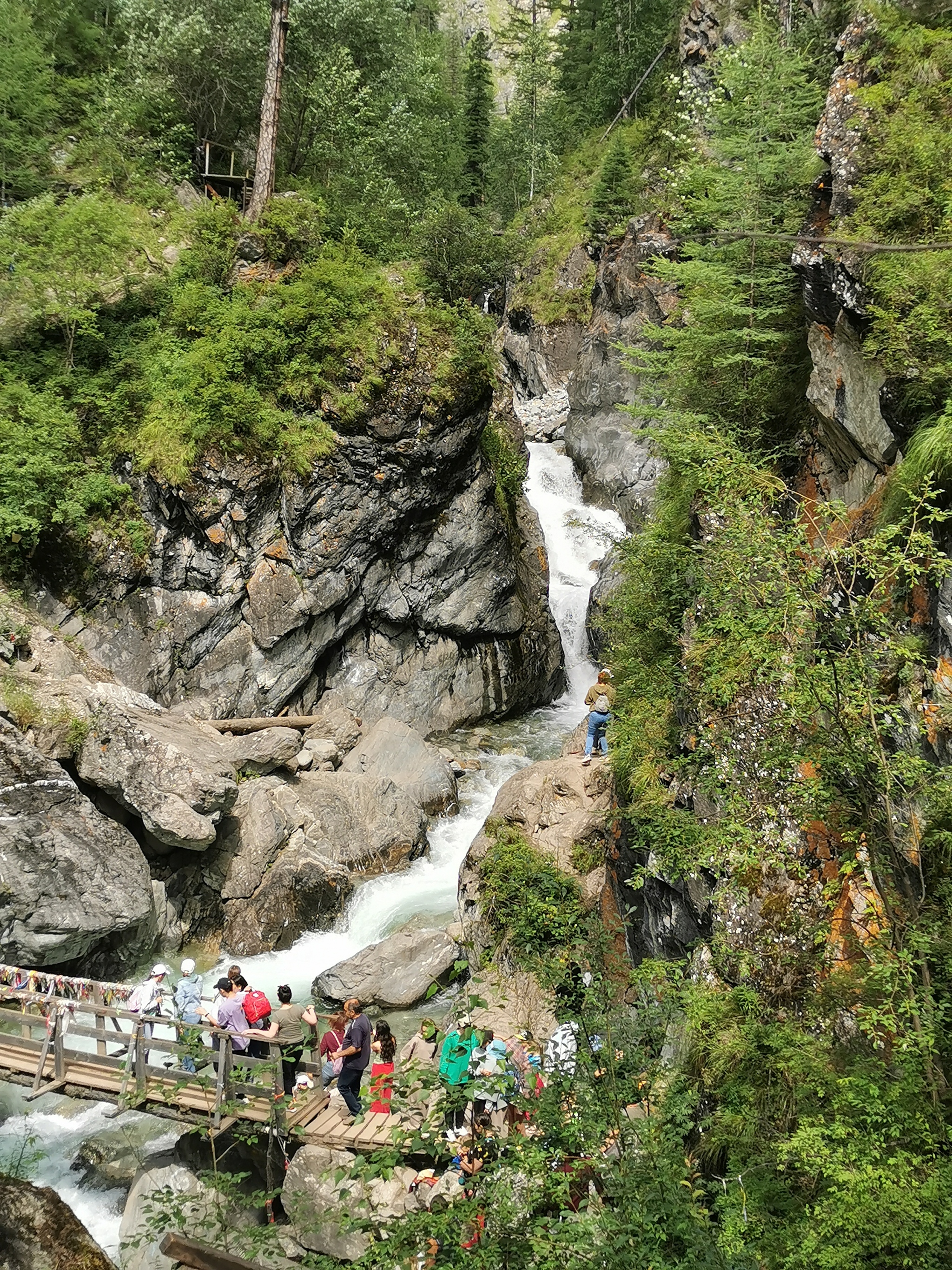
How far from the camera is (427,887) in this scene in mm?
14469

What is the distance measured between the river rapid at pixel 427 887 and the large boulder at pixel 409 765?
0.47m

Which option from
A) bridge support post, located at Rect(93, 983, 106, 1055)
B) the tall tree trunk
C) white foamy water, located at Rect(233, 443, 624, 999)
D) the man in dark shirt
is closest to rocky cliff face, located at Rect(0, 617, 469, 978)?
white foamy water, located at Rect(233, 443, 624, 999)

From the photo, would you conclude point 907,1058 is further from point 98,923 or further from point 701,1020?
point 98,923

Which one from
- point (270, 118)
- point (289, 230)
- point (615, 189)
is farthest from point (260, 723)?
point (615, 189)

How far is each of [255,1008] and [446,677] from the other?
469 inches

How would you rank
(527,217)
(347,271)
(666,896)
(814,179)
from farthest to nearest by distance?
(527,217), (347,271), (814,179), (666,896)

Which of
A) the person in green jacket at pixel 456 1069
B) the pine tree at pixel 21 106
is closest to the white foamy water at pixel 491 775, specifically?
the person in green jacket at pixel 456 1069

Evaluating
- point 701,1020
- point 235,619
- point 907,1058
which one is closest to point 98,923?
point 235,619

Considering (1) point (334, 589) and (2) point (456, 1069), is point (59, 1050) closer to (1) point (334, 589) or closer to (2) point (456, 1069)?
(2) point (456, 1069)

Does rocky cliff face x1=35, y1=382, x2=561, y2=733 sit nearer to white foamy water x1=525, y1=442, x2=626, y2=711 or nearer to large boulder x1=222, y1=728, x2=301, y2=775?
large boulder x1=222, y1=728, x2=301, y2=775

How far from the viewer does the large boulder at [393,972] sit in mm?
11594

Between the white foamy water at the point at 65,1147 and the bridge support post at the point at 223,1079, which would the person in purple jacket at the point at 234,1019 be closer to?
the bridge support post at the point at 223,1079

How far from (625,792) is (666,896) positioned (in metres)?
1.87

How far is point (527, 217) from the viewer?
40.7 metres
